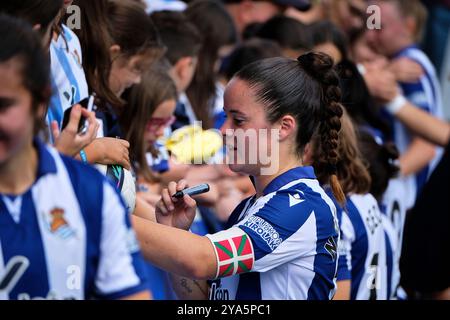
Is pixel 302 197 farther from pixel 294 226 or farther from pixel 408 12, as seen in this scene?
pixel 408 12

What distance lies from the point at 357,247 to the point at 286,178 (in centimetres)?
105

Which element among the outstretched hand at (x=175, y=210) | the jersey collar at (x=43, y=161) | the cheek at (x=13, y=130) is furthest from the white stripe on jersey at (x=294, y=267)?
the cheek at (x=13, y=130)

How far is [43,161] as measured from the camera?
213 cm

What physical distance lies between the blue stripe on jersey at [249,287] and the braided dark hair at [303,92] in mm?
450

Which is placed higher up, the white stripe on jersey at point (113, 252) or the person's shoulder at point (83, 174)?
the person's shoulder at point (83, 174)

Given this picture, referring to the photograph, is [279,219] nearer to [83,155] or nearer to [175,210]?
[175,210]

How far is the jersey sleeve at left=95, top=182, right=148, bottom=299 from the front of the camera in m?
2.14

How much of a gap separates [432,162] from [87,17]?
370cm

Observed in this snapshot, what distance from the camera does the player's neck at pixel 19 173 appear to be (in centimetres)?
209

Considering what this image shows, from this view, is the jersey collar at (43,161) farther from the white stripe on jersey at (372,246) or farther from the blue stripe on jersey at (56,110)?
the white stripe on jersey at (372,246)

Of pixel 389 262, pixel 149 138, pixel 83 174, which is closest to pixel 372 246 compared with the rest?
pixel 389 262

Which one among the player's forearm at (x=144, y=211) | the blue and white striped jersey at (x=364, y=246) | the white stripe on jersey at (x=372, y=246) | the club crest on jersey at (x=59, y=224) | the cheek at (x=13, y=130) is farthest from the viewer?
the white stripe on jersey at (x=372, y=246)

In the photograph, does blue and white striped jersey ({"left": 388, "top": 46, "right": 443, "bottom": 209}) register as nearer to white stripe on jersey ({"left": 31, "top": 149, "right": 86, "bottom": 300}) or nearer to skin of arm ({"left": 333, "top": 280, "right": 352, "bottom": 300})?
skin of arm ({"left": 333, "top": 280, "right": 352, "bottom": 300})

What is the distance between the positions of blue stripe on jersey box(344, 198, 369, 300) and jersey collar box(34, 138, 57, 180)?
1982mm
